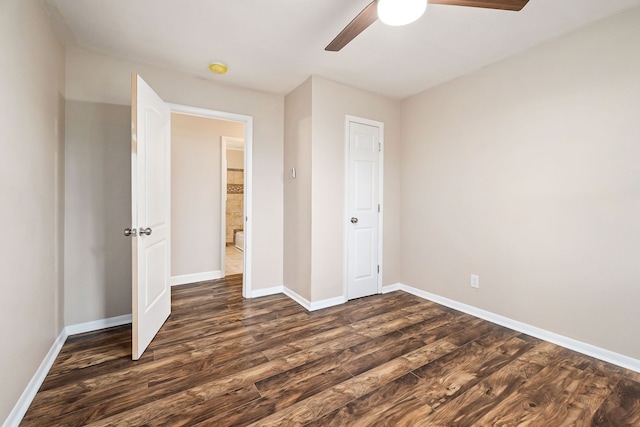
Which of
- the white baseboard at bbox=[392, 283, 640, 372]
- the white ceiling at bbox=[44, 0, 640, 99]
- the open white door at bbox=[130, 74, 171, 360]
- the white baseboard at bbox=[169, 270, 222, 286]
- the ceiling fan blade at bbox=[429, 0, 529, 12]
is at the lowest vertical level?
the white baseboard at bbox=[392, 283, 640, 372]

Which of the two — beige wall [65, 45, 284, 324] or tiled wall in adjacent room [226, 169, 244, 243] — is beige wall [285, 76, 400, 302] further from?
tiled wall in adjacent room [226, 169, 244, 243]

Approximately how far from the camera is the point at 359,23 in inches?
63.7

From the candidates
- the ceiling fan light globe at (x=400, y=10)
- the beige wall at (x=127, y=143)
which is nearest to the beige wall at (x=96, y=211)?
the beige wall at (x=127, y=143)

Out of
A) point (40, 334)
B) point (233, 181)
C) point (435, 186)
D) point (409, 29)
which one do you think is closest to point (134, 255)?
point (40, 334)

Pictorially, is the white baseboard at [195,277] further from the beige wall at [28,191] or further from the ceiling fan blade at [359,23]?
the ceiling fan blade at [359,23]

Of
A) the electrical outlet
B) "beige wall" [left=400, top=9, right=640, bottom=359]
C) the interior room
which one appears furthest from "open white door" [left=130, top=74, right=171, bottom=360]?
the electrical outlet

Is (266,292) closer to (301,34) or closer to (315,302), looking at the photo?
(315,302)

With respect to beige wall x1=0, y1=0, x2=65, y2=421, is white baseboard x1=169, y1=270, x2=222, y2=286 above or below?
below

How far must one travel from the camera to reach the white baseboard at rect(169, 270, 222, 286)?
3.65 metres

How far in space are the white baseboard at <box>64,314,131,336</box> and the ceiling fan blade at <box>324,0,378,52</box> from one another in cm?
298

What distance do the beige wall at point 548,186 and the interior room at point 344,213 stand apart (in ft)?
0.05

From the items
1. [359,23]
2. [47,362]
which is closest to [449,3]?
[359,23]

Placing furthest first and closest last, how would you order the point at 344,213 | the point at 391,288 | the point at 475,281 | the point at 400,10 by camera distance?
the point at 391,288 → the point at 344,213 → the point at 475,281 → the point at 400,10

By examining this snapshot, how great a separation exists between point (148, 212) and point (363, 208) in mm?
2201
